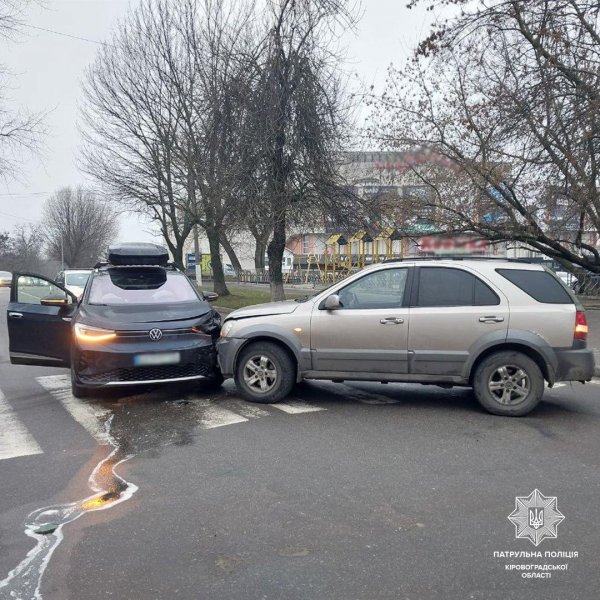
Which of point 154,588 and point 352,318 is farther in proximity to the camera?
point 352,318

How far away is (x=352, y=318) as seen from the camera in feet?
21.6

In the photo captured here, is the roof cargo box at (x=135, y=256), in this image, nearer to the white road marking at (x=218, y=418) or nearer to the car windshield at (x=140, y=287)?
the car windshield at (x=140, y=287)

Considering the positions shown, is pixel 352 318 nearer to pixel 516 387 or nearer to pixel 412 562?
pixel 516 387

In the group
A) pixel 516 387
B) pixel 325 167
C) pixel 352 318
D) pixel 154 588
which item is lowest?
pixel 154 588

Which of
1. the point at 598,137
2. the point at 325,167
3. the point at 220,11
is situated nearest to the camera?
the point at 598,137

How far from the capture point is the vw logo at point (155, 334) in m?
6.82

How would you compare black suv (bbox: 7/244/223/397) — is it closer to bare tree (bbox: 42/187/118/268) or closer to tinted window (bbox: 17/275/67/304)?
tinted window (bbox: 17/275/67/304)

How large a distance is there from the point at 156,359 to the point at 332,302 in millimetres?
2148

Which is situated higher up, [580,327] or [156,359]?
[580,327]

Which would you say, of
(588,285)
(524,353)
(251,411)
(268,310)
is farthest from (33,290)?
(588,285)

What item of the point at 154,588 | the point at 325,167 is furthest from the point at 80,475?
the point at 325,167

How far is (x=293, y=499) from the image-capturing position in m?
4.09

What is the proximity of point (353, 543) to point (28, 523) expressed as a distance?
2.10m

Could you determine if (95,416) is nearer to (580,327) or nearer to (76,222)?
(580,327)
